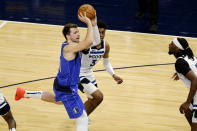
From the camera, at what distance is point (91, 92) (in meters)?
5.52

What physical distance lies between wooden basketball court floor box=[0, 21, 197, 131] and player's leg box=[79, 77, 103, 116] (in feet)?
1.73

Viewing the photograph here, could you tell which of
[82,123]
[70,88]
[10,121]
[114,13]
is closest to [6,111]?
→ [10,121]

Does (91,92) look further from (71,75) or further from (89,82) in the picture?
(71,75)

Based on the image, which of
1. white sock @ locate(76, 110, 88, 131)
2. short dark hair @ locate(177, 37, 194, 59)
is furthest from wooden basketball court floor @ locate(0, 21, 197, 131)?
short dark hair @ locate(177, 37, 194, 59)

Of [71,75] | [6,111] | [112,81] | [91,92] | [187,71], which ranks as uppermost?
[187,71]

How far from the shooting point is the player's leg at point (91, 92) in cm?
552

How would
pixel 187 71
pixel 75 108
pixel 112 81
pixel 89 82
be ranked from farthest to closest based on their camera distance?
pixel 112 81, pixel 89 82, pixel 75 108, pixel 187 71

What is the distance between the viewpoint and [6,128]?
5.80 meters

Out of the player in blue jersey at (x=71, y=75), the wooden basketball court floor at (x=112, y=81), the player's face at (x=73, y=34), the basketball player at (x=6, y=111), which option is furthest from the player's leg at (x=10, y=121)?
the player's face at (x=73, y=34)

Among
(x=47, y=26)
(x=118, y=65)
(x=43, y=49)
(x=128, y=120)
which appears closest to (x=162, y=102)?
(x=128, y=120)

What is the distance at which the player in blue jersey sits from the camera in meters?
4.73

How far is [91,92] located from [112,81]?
2.25m

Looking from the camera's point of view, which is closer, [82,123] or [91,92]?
[82,123]

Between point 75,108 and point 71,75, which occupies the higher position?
point 71,75
